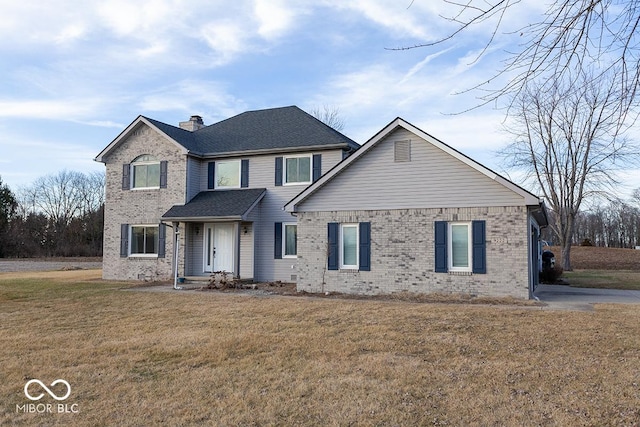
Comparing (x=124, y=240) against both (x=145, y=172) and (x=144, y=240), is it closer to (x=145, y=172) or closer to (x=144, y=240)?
(x=144, y=240)

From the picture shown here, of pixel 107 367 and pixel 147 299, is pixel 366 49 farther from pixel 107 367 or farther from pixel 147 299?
pixel 147 299

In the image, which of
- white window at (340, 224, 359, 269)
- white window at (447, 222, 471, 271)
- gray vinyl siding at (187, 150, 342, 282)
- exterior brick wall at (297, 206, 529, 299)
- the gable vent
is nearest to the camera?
exterior brick wall at (297, 206, 529, 299)

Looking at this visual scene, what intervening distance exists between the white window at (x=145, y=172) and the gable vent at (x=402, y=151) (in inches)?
425

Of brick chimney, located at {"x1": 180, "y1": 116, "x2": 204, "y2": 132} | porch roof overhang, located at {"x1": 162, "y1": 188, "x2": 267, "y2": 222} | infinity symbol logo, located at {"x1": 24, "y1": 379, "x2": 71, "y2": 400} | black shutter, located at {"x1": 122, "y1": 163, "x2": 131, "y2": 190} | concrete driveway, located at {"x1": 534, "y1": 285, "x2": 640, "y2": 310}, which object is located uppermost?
brick chimney, located at {"x1": 180, "y1": 116, "x2": 204, "y2": 132}

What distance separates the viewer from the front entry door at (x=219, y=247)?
1981cm

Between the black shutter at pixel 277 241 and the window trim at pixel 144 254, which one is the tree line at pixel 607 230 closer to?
the black shutter at pixel 277 241

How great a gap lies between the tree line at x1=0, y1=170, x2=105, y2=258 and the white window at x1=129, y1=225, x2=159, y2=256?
121 ft

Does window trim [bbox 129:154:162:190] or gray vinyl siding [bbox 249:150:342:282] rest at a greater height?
window trim [bbox 129:154:162:190]

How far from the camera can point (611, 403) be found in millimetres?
5332

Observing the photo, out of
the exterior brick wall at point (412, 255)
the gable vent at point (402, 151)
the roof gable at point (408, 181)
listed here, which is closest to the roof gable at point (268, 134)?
the roof gable at point (408, 181)

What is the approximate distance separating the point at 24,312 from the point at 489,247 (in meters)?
12.1

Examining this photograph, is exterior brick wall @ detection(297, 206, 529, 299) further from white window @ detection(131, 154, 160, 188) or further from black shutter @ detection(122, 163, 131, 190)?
black shutter @ detection(122, 163, 131, 190)

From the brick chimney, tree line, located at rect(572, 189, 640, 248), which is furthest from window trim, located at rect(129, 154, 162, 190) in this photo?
tree line, located at rect(572, 189, 640, 248)

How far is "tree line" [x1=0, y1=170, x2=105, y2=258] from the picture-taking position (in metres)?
52.0
